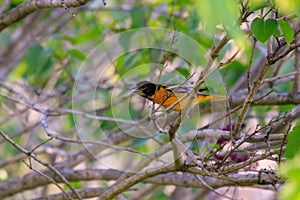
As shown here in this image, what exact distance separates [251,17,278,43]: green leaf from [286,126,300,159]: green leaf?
275 millimetres

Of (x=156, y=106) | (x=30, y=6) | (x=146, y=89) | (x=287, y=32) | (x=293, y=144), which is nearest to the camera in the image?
(x=293, y=144)

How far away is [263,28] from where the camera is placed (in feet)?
4.90

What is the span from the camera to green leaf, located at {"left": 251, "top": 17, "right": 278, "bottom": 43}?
148 cm

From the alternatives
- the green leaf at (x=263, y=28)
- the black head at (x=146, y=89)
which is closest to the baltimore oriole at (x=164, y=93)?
the black head at (x=146, y=89)

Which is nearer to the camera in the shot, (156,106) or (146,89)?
(156,106)

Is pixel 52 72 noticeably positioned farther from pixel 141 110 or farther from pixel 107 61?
pixel 141 110

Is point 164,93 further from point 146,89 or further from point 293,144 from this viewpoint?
point 293,144

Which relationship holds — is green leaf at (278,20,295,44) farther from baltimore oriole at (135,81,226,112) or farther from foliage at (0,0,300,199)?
baltimore oriole at (135,81,226,112)

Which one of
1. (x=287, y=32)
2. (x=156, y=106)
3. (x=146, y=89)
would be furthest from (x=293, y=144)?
(x=146, y=89)

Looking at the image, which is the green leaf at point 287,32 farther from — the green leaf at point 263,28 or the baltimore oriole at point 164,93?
the baltimore oriole at point 164,93

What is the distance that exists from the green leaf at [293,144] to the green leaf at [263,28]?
0.27 m

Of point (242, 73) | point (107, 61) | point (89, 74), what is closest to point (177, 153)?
point (107, 61)

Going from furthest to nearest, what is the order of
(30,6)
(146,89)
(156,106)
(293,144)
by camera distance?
(30,6)
(146,89)
(156,106)
(293,144)

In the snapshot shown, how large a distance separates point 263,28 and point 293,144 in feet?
1.13
